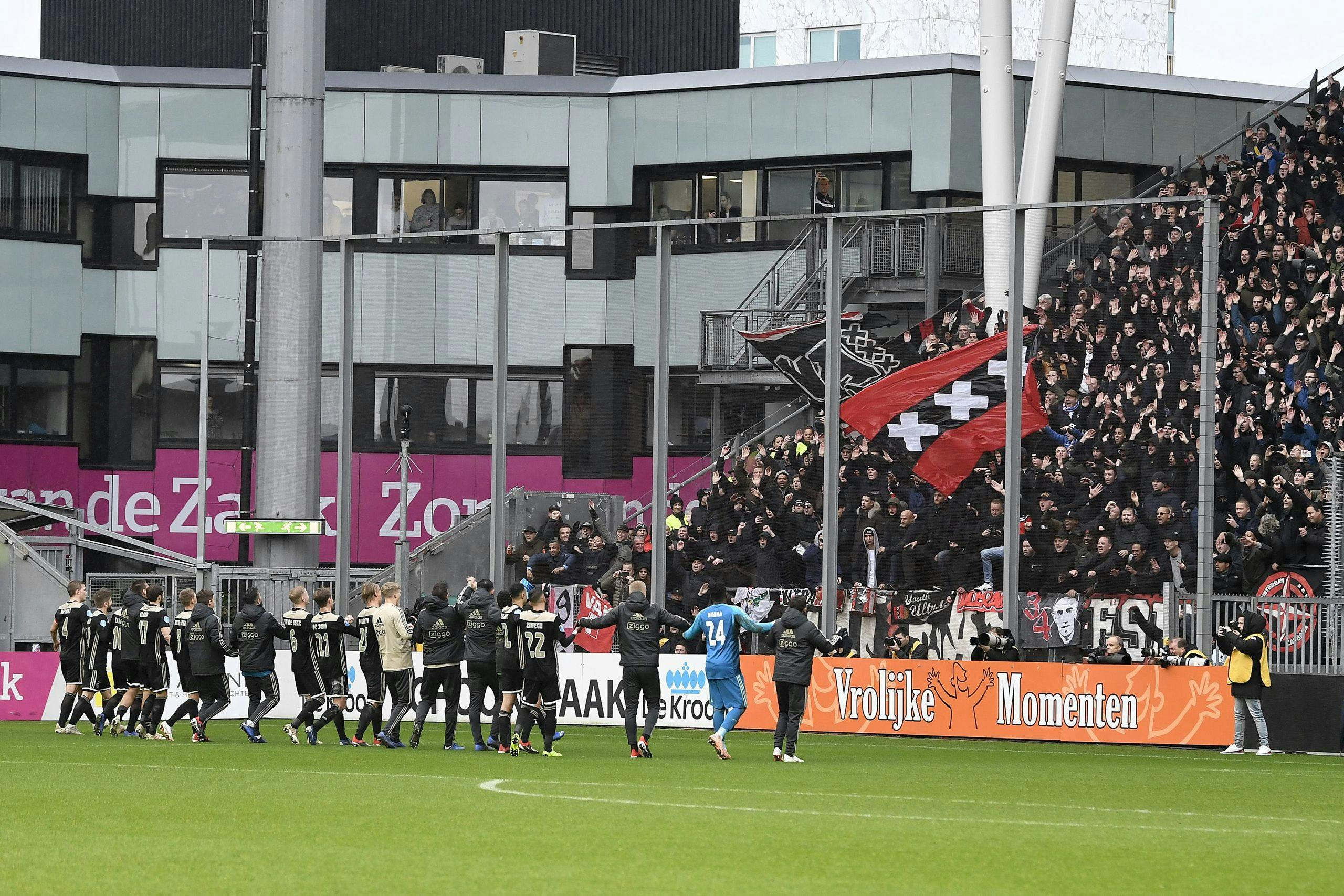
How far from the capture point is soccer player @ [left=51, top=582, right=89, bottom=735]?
25.0m

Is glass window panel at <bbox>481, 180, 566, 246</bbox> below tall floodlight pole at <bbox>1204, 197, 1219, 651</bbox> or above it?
above

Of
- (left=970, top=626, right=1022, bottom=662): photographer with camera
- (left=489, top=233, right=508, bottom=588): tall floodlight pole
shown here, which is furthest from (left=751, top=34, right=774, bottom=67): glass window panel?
(left=970, top=626, right=1022, bottom=662): photographer with camera

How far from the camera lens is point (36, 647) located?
1312 inches

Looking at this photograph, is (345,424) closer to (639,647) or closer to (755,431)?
(755,431)

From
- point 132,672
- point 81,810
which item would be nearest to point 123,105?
point 132,672

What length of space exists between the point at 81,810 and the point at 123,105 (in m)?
30.9

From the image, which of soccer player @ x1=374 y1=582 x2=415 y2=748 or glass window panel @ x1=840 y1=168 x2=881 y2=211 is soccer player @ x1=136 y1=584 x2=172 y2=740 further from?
glass window panel @ x1=840 y1=168 x2=881 y2=211

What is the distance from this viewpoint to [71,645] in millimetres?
25016

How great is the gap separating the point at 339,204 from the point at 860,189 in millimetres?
11407

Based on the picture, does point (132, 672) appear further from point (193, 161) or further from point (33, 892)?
point (193, 161)

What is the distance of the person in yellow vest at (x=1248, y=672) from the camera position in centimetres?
2316

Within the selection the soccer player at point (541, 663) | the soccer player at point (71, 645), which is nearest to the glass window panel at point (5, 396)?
the soccer player at point (71, 645)

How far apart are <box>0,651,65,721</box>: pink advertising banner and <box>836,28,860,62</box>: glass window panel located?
4425 centimetres

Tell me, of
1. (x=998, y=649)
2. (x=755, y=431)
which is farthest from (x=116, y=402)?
(x=998, y=649)
